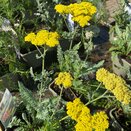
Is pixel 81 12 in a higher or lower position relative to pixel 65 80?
higher

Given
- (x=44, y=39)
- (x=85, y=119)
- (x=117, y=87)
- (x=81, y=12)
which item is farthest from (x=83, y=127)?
(x=81, y=12)

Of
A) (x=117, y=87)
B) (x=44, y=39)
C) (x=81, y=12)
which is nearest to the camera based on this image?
(x=117, y=87)

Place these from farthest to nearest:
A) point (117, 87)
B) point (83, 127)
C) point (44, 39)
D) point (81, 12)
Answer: point (81, 12)
point (44, 39)
point (117, 87)
point (83, 127)

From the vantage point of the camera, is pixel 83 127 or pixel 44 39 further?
pixel 44 39

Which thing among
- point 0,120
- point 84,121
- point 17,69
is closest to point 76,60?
point 17,69

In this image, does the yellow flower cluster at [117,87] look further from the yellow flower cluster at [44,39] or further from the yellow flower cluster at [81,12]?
the yellow flower cluster at [81,12]

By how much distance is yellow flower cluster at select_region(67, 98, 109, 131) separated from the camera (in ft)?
6.82

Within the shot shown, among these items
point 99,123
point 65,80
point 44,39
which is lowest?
point 99,123

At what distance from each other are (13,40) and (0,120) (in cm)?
112

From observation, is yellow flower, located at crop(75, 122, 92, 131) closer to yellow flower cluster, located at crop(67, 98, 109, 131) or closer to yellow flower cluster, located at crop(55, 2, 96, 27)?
yellow flower cluster, located at crop(67, 98, 109, 131)

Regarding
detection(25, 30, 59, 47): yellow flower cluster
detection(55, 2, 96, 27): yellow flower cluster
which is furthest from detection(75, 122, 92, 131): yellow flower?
detection(55, 2, 96, 27): yellow flower cluster

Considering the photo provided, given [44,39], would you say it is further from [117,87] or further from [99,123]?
[99,123]

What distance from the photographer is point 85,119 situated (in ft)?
6.88

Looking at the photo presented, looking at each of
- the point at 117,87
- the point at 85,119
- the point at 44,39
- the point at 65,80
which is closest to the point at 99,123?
the point at 85,119
